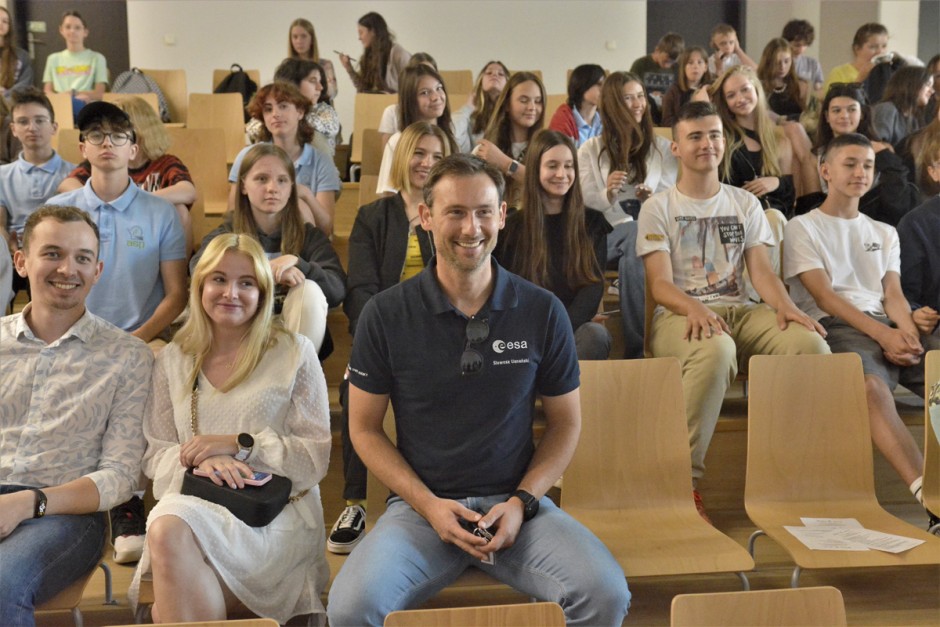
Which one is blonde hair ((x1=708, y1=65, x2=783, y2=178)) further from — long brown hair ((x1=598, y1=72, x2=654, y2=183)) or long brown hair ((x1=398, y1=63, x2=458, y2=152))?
long brown hair ((x1=398, y1=63, x2=458, y2=152))

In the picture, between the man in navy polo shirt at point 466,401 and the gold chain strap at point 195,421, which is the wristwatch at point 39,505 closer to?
the gold chain strap at point 195,421

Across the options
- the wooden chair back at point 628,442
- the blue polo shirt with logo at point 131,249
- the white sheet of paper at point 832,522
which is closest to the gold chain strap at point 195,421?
the wooden chair back at point 628,442

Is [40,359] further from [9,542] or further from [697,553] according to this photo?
[697,553]

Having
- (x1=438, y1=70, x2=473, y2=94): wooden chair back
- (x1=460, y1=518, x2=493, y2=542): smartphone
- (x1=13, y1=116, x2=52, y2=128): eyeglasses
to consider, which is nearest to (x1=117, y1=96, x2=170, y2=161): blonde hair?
(x1=13, y1=116, x2=52, y2=128): eyeglasses

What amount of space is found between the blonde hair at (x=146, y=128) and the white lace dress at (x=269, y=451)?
177cm

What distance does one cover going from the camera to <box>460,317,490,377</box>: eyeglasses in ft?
6.86

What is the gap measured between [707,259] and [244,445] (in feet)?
5.90

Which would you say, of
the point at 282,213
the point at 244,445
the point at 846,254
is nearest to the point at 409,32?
the point at 282,213

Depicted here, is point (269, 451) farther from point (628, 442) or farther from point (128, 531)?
point (628, 442)

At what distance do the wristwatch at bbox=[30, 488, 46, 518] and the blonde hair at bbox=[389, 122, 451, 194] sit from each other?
5.48 ft

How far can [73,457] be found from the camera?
7.19ft

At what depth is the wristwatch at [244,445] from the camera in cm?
214

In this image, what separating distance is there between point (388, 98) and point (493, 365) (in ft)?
12.6

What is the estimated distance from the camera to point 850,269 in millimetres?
3311
